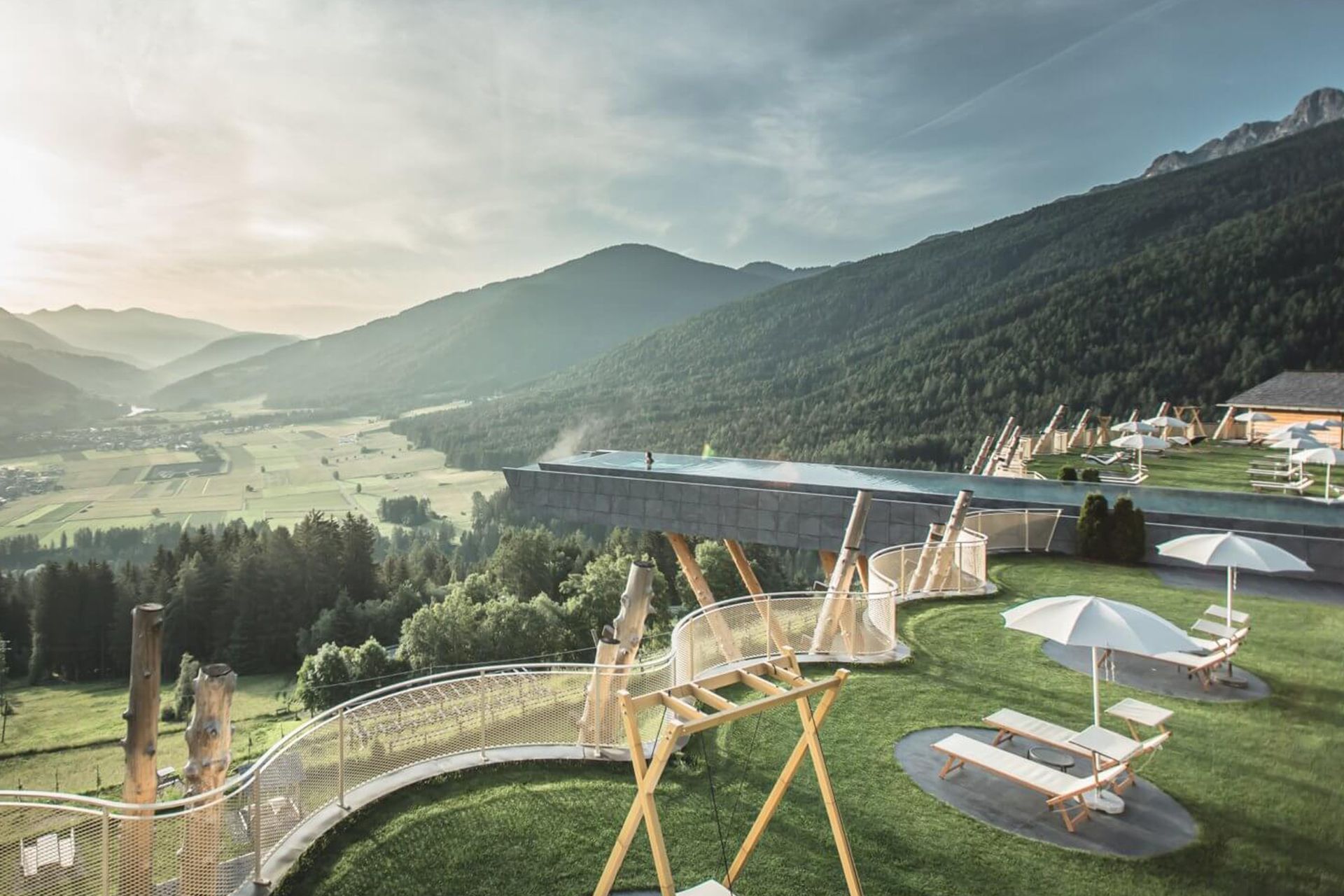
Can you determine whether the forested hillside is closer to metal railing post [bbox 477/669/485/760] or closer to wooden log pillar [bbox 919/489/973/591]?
wooden log pillar [bbox 919/489/973/591]

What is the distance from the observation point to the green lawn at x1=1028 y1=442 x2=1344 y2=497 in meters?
26.1

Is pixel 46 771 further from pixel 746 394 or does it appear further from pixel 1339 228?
pixel 1339 228

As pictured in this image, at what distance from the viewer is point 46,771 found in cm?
5406

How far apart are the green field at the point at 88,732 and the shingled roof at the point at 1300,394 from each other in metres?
67.1

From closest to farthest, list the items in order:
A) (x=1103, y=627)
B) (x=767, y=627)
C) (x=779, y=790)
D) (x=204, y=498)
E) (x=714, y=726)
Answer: (x=714, y=726)
(x=779, y=790)
(x=1103, y=627)
(x=767, y=627)
(x=204, y=498)

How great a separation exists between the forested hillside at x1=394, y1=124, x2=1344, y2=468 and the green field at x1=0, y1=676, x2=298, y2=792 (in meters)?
62.7

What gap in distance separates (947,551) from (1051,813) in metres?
8.16

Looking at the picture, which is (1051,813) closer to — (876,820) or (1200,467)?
(876,820)

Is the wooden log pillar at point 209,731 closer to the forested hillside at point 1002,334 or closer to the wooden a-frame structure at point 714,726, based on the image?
the wooden a-frame structure at point 714,726

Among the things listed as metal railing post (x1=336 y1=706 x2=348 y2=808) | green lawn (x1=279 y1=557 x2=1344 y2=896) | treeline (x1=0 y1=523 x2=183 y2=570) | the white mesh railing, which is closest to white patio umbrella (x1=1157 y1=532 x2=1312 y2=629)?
green lawn (x1=279 y1=557 x2=1344 y2=896)

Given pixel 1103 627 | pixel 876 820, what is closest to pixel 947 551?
pixel 1103 627

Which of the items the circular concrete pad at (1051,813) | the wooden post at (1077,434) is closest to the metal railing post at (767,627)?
the circular concrete pad at (1051,813)

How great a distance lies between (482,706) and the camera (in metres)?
8.20

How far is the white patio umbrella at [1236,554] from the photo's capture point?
34.8 feet
